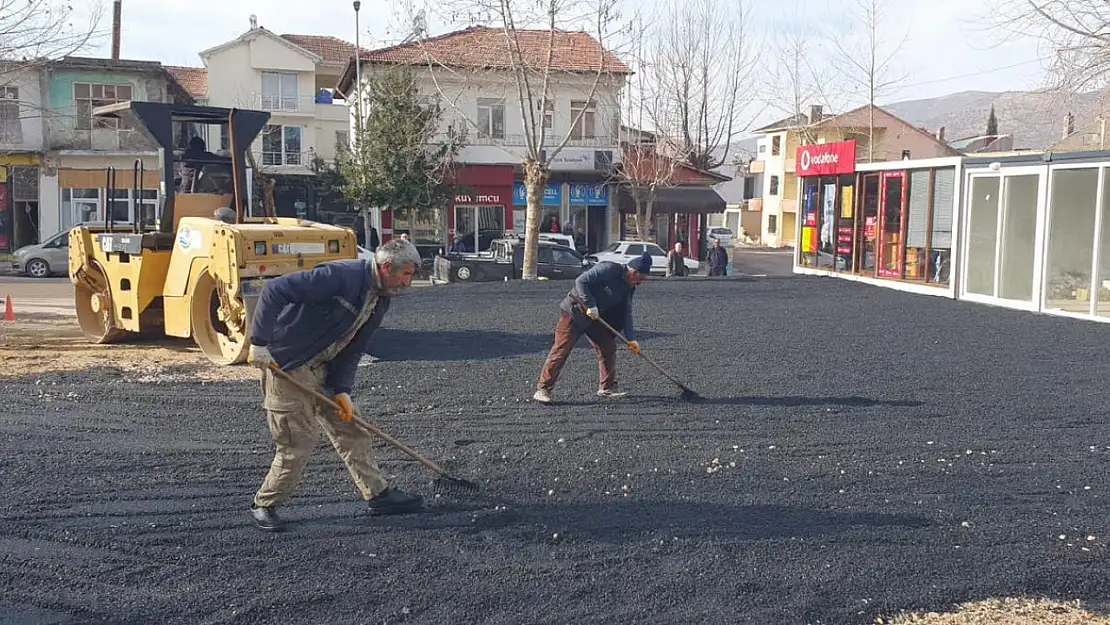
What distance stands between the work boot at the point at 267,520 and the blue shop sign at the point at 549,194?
32.0 m

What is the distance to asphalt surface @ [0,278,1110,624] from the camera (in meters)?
4.55

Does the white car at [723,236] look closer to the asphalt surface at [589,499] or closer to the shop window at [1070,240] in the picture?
the shop window at [1070,240]

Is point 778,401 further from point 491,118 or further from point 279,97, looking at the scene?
point 279,97

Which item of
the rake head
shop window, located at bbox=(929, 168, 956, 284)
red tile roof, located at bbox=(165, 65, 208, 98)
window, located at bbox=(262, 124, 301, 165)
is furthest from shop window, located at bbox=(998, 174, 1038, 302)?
red tile roof, located at bbox=(165, 65, 208, 98)

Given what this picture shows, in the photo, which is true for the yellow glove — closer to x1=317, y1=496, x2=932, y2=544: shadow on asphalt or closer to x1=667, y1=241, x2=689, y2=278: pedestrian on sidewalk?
x1=317, y1=496, x2=932, y2=544: shadow on asphalt

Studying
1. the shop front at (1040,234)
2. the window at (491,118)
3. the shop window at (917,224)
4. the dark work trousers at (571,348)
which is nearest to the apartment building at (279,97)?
the window at (491,118)

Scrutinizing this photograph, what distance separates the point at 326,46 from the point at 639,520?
46263mm

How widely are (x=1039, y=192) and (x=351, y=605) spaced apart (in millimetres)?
14923

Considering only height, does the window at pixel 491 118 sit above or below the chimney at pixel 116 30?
below

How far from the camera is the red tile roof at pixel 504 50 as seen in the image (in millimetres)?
22672

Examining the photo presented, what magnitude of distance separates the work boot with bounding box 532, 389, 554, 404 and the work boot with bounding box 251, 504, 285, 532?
3.69 m

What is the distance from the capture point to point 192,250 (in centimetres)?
1090

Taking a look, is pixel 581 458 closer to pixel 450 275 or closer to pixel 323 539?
pixel 323 539

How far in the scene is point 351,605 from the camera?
174 inches
